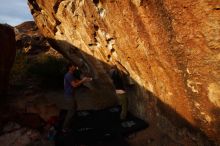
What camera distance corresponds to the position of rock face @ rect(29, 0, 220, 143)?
5637mm

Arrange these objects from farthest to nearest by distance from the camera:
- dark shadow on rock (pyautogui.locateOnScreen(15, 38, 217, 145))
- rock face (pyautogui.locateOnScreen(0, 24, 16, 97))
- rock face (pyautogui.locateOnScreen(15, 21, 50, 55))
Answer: rock face (pyautogui.locateOnScreen(15, 21, 50, 55)), rock face (pyautogui.locateOnScreen(0, 24, 16, 97)), dark shadow on rock (pyautogui.locateOnScreen(15, 38, 217, 145))

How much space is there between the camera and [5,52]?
1159 cm

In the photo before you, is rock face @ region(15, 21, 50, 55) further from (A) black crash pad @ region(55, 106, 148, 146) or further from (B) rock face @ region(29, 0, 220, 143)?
(A) black crash pad @ region(55, 106, 148, 146)

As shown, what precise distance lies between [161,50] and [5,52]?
22.7ft

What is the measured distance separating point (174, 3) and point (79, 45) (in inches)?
260

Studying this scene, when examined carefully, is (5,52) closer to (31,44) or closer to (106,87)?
(106,87)

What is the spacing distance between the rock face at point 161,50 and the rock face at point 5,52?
2208 mm

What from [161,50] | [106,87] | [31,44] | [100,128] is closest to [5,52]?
[106,87]

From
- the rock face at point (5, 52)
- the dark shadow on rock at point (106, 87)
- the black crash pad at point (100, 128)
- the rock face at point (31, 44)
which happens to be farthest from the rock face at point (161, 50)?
the rock face at point (31, 44)

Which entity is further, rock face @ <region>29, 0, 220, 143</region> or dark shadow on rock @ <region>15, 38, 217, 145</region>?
dark shadow on rock @ <region>15, 38, 217, 145</region>

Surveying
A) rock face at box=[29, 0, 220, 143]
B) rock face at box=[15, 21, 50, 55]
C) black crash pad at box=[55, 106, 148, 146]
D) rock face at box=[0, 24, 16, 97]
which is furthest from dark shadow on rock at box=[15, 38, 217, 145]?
rock face at box=[15, 21, 50, 55]

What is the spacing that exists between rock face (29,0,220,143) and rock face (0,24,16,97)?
2208 mm

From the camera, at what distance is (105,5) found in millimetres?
8414

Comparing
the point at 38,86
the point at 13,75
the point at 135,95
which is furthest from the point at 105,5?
the point at 13,75
